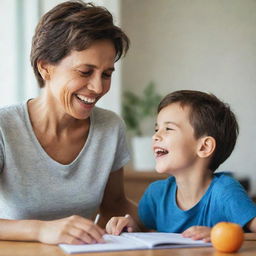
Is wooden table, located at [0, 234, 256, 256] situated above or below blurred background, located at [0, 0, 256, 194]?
below

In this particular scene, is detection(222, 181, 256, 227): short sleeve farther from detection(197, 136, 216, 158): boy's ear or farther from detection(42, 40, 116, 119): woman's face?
detection(42, 40, 116, 119): woman's face

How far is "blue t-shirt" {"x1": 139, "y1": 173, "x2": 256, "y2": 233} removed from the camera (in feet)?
5.02

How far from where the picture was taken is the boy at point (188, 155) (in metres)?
1.69

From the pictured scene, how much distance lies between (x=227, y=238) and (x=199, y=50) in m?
3.36

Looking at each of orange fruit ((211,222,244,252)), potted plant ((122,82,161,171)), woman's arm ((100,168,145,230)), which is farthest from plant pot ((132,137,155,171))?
orange fruit ((211,222,244,252))

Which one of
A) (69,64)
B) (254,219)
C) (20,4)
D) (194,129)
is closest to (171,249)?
(254,219)

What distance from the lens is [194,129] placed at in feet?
5.77

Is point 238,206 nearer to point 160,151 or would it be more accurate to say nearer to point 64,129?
point 160,151

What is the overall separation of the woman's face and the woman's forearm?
471 millimetres

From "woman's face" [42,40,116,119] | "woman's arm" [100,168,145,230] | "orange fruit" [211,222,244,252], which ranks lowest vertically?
"woman's arm" [100,168,145,230]

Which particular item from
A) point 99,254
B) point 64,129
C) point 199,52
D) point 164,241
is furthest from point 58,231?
point 199,52

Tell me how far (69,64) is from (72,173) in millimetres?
404

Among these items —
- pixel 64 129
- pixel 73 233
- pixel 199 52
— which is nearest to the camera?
pixel 73 233

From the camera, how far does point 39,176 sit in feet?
5.76
